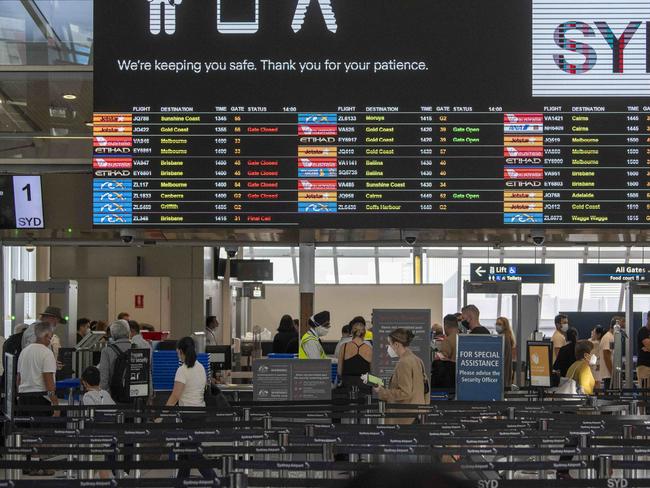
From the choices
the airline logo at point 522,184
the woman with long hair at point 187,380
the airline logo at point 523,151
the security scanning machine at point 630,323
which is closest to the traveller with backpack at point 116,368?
the woman with long hair at point 187,380

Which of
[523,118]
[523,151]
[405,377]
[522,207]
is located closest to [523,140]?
[523,151]

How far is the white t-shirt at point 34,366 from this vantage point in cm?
1035

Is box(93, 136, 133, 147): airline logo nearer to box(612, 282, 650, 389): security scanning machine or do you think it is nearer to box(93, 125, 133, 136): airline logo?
box(93, 125, 133, 136): airline logo

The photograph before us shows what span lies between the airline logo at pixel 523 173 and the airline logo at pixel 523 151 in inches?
4.9

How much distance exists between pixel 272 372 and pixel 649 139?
416 cm

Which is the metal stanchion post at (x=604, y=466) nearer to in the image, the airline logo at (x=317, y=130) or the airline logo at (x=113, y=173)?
the airline logo at (x=317, y=130)

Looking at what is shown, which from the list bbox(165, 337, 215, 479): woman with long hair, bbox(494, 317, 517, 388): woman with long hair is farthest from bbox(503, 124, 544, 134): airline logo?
bbox(165, 337, 215, 479): woman with long hair

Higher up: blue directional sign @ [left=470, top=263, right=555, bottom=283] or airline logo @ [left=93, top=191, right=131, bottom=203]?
airline logo @ [left=93, top=191, right=131, bottom=203]

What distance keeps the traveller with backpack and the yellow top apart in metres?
4.68

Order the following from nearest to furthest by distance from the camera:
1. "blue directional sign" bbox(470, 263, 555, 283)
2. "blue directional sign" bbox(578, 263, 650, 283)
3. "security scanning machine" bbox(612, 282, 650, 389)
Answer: "security scanning machine" bbox(612, 282, 650, 389) → "blue directional sign" bbox(470, 263, 555, 283) → "blue directional sign" bbox(578, 263, 650, 283)

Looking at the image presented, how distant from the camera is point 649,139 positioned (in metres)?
9.91

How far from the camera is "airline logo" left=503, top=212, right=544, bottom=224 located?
32.3ft

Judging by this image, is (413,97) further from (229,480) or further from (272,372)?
(229,480)

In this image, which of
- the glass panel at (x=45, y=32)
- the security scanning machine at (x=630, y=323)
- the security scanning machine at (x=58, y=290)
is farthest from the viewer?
the security scanning machine at (x=630, y=323)
